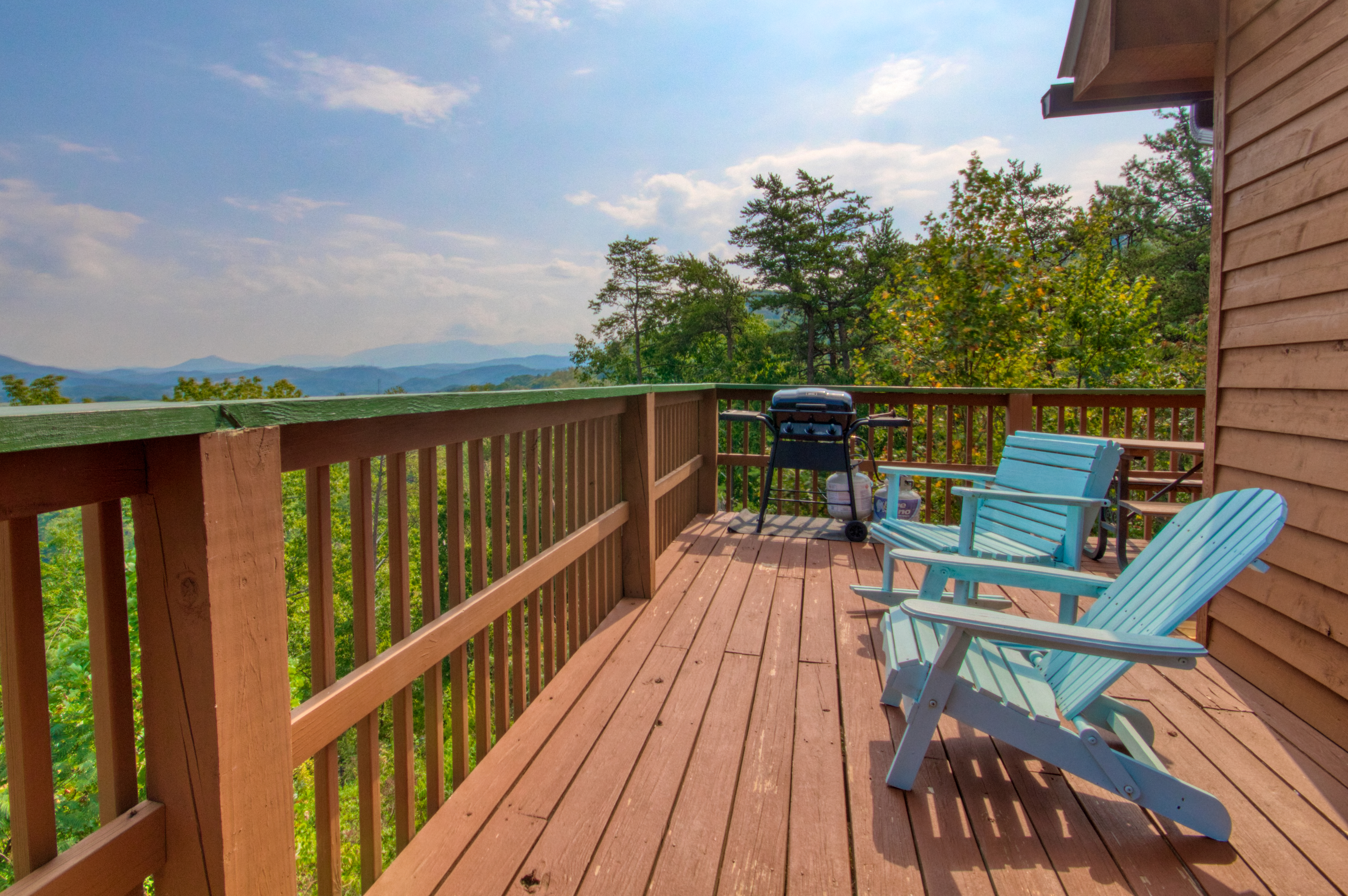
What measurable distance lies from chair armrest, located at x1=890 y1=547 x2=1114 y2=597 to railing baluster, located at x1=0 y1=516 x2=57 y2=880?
72.9 inches

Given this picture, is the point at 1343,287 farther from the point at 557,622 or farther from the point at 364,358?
the point at 364,358

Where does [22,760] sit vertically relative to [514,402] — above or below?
below

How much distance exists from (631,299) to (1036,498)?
32.4 metres

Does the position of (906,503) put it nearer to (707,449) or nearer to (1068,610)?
(707,449)

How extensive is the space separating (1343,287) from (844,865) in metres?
2.22

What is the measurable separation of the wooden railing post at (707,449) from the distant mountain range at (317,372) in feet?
76.9

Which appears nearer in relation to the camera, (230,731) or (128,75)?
(230,731)

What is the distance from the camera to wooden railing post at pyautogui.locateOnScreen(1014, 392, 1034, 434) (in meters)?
4.82

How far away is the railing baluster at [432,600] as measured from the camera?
157 cm

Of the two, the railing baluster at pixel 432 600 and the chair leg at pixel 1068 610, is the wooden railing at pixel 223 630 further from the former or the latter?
the chair leg at pixel 1068 610

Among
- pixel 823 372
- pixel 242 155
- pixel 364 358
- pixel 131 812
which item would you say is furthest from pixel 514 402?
pixel 242 155

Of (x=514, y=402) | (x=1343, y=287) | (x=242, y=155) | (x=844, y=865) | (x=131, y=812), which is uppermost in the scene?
(x=242, y=155)

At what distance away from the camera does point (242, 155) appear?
185 feet

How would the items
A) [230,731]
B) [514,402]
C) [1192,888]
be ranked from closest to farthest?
[230,731], [1192,888], [514,402]
